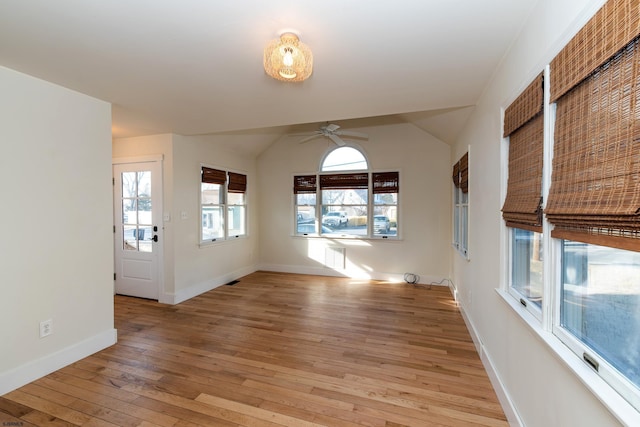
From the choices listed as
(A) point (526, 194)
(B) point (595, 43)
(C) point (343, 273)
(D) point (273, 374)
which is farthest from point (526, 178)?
(C) point (343, 273)

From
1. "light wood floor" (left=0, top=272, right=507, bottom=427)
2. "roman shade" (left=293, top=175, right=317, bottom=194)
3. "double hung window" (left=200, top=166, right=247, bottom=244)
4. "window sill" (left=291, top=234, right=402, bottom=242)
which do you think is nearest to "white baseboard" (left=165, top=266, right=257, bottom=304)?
"light wood floor" (left=0, top=272, right=507, bottom=427)

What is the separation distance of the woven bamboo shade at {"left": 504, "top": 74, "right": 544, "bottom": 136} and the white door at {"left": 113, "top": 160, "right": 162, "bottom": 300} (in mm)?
4227

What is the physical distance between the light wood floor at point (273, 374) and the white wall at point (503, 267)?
36 centimetres

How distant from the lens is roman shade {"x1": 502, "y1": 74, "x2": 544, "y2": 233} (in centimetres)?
150

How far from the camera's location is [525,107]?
1.64 meters

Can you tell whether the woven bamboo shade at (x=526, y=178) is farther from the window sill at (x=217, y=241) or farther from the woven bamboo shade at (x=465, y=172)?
the window sill at (x=217, y=241)

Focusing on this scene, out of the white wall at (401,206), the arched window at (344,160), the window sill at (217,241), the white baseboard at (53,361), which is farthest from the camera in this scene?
the arched window at (344,160)

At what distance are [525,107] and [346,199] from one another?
409cm

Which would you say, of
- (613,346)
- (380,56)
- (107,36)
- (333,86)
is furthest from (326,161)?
(613,346)

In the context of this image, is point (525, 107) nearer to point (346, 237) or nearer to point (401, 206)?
point (401, 206)

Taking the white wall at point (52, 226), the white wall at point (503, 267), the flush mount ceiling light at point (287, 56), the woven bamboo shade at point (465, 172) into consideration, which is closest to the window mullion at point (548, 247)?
the white wall at point (503, 267)

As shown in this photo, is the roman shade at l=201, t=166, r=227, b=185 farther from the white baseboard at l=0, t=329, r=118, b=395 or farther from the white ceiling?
the white baseboard at l=0, t=329, r=118, b=395

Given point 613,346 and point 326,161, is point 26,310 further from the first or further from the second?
point 326,161

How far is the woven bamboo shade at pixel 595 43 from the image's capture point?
89cm
